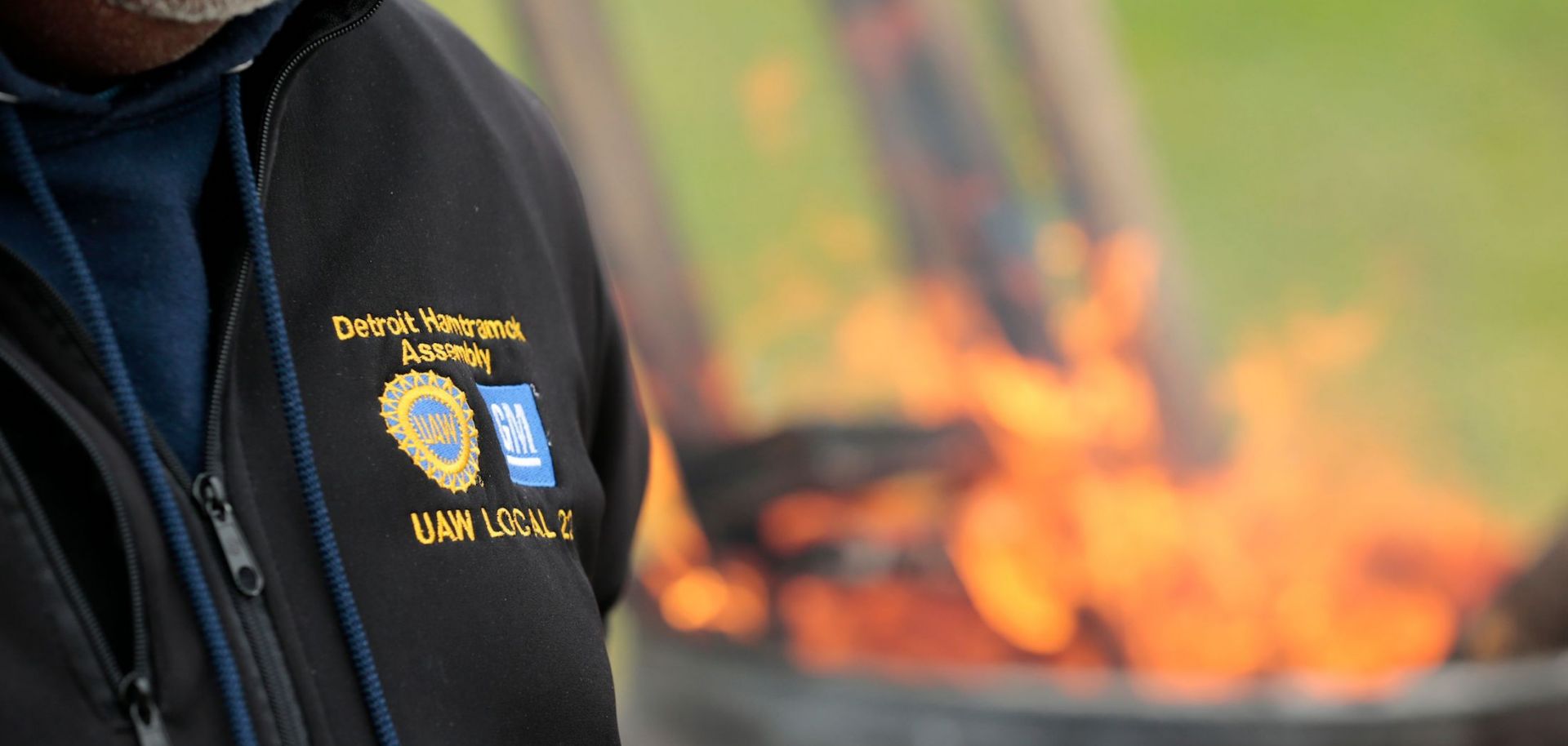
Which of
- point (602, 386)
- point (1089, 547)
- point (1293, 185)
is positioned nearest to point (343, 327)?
point (602, 386)

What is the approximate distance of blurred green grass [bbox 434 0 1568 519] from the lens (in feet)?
10.5

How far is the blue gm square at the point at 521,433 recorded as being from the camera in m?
0.88

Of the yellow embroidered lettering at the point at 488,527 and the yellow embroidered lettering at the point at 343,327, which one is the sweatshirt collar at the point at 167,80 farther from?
the yellow embroidered lettering at the point at 488,527

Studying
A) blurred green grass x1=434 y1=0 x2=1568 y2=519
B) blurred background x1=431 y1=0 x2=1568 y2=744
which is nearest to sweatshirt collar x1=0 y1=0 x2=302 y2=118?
blurred background x1=431 y1=0 x2=1568 y2=744

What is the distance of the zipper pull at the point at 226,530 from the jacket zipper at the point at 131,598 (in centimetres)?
4

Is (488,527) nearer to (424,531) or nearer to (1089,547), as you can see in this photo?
(424,531)

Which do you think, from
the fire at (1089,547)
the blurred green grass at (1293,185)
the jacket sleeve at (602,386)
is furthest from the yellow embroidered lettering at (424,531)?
the blurred green grass at (1293,185)

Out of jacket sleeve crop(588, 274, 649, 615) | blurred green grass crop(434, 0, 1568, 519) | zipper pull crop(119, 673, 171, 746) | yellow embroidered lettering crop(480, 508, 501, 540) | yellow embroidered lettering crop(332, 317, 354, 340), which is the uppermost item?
yellow embroidered lettering crop(332, 317, 354, 340)

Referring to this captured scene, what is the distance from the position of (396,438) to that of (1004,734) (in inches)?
58.8

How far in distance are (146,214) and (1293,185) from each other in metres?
4.00

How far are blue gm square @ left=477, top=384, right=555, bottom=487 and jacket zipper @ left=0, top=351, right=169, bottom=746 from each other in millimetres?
221

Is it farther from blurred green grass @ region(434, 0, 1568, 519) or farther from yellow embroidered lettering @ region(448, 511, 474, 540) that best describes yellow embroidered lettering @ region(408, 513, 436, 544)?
blurred green grass @ region(434, 0, 1568, 519)

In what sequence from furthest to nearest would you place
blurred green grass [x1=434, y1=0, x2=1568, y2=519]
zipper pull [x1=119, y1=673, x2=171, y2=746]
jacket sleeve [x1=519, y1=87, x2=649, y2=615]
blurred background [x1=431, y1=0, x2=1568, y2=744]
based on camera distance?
blurred green grass [x1=434, y1=0, x2=1568, y2=519], blurred background [x1=431, y1=0, x2=1568, y2=744], jacket sleeve [x1=519, y1=87, x2=649, y2=615], zipper pull [x1=119, y1=673, x2=171, y2=746]

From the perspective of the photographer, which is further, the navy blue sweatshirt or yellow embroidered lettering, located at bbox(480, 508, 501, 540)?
yellow embroidered lettering, located at bbox(480, 508, 501, 540)
